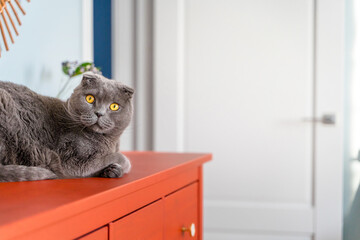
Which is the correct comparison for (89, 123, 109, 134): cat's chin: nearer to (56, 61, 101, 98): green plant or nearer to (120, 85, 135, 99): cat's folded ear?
(120, 85, 135, 99): cat's folded ear

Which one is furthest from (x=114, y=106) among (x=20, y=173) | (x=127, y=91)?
(x=20, y=173)

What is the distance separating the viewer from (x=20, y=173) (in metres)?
0.77

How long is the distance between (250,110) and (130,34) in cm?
79

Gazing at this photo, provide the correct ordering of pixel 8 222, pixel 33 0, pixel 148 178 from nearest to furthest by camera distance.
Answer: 1. pixel 8 222
2. pixel 148 178
3. pixel 33 0

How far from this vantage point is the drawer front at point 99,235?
62 centimetres

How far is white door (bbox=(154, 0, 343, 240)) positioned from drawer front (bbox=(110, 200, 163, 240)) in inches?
57.8

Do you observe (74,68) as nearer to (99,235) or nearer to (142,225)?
(142,225)

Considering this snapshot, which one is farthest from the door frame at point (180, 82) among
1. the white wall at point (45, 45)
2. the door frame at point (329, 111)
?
the white wall at point (45, 45)

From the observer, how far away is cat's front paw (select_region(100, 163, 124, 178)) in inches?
32.5

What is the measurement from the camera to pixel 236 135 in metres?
2.36

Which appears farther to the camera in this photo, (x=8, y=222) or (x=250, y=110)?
(x=250, y=110)

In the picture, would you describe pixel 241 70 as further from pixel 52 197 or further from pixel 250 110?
pixel 52 197

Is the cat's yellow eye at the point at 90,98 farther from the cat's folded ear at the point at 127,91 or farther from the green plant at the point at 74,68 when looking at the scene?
the green plant at the point at 74,68

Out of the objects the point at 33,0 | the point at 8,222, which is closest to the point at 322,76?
the point at 33,0
